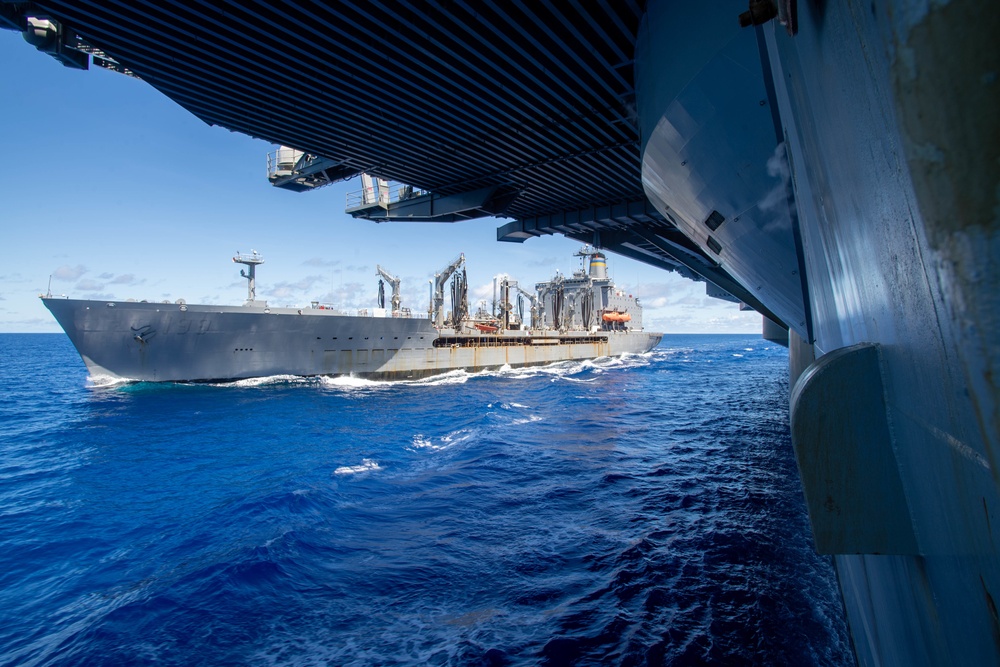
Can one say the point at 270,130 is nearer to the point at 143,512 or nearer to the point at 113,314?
the point at 143,512

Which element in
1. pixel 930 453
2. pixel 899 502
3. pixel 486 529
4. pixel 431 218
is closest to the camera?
pixel 930 453

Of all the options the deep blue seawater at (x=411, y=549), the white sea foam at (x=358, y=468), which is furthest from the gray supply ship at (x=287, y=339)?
the white sea foam at (x=358, y=468)

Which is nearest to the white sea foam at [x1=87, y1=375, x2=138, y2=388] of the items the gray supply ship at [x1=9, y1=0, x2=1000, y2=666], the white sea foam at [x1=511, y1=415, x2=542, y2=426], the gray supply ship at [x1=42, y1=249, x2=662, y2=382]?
the gray supply ship at [x1=42, y1=249, x2=662, y2=382]

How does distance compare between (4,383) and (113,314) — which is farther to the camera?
(4,383)

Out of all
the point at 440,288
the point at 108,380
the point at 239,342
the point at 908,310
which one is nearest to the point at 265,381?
the point at 239,342

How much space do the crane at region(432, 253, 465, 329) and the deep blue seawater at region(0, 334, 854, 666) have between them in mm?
22299

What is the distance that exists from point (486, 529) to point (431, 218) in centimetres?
1782

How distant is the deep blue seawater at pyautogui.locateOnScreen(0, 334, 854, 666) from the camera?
513 centimetres

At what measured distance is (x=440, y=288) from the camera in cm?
3891

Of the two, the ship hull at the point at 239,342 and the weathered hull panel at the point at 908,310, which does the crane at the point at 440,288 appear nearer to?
the ship hull at the point at 239,342

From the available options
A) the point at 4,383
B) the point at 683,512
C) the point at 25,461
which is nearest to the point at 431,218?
the point at 25,461

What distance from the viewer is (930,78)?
70cm

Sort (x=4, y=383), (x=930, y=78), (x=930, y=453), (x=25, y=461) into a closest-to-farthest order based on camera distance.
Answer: (x=930, y=78), (x=930, y=453), (x=25, y=461), (x=4, y=383)

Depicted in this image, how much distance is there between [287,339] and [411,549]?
2446 centimetres
